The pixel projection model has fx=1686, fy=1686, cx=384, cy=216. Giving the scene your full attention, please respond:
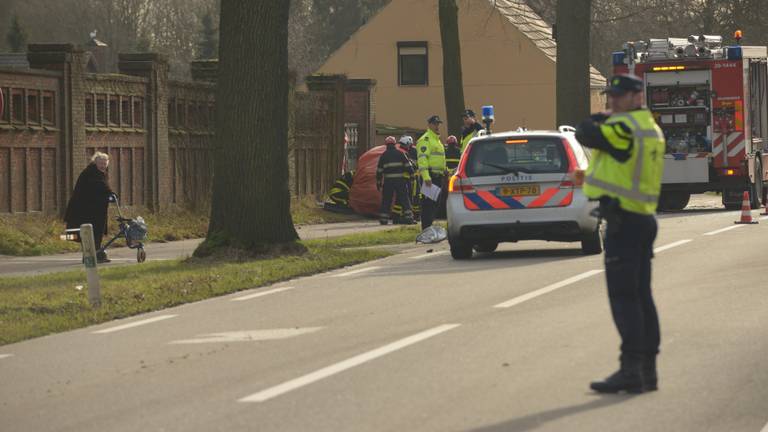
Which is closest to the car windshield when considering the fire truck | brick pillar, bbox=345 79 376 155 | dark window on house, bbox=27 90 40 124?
dark window on house, bbox=27 90 40 124

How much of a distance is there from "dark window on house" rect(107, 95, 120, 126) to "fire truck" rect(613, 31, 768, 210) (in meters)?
9.85

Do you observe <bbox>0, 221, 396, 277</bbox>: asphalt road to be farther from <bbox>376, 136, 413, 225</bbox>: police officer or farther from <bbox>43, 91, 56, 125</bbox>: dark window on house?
<bbox>43, 91, 56, 125</bbox>: dark window on house

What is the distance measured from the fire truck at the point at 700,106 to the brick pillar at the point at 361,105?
10393mm

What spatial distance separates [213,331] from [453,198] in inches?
287

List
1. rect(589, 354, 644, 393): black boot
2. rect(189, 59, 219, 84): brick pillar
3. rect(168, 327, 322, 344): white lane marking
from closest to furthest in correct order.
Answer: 1. rect(589, 354, 644, 393): black boot
2. rect(168, 327, 322, 344): white lane marking
3. rect(189, 59, 219, 84): brick pillar

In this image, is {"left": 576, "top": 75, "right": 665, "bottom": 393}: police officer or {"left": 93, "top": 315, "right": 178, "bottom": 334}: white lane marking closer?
{"left": 576, "top": 75, "right": 665, "bottom": 393}: police officer

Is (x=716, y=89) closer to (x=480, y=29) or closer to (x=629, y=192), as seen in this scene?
(x=629, y=192)

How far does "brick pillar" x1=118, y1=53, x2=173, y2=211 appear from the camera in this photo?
2903cm

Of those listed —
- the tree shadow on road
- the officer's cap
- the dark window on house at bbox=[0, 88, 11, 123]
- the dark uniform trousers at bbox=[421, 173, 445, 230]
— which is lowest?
the tree shadow on road

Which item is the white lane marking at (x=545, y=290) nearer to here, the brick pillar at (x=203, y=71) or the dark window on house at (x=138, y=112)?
the dark window on house at (x=138, y=112)

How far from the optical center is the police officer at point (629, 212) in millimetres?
9500

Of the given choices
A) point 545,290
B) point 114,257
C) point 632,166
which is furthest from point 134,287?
point 632,166

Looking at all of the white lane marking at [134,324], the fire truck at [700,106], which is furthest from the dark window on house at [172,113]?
the white lane marking at [134,324]

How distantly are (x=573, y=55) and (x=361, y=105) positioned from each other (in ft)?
27.4
